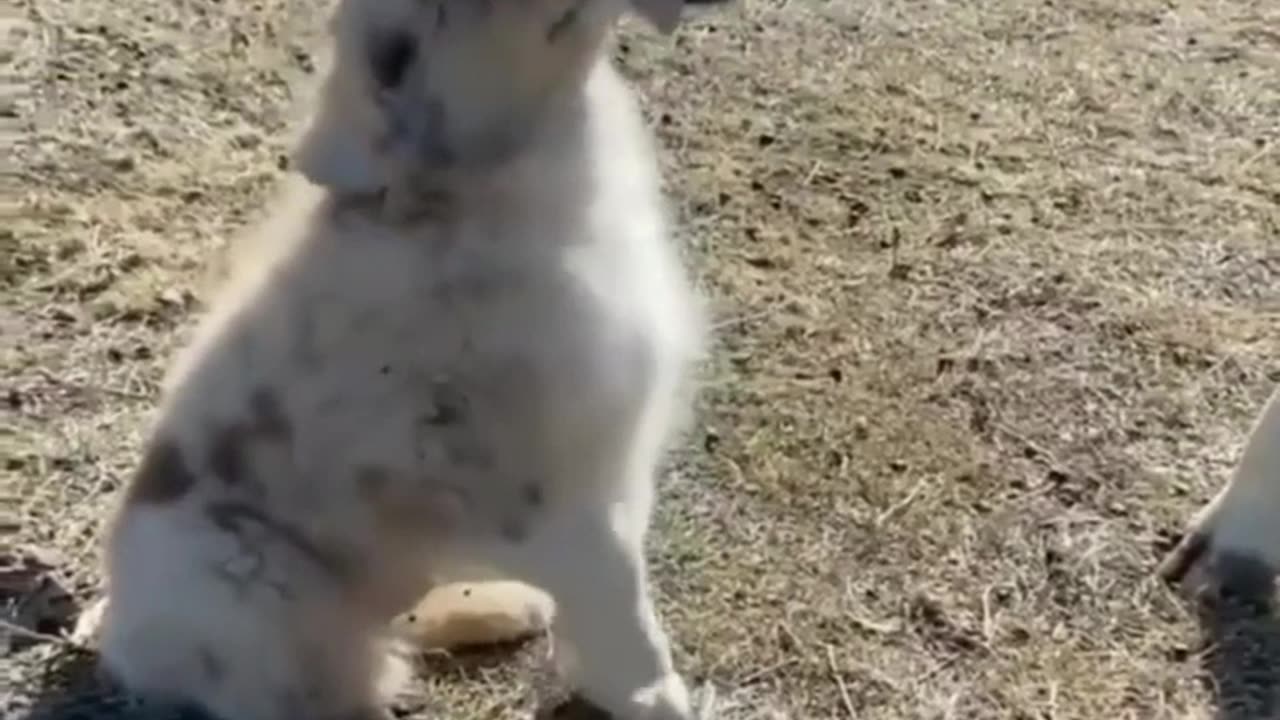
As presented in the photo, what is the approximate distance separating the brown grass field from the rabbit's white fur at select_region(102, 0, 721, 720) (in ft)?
1.49

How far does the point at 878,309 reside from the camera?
487 cm

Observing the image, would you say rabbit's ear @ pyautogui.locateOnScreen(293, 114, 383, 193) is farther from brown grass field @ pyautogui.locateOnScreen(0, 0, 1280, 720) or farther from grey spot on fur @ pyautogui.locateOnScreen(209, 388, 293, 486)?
brown grass field @ pyautogui.locateOnScreen(0, 0, 1280, 720)

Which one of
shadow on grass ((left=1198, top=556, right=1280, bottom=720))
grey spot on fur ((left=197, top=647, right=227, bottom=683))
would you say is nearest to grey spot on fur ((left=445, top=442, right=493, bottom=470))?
grey spot on fur ((left=197, top=647, right=227, bottom=683))

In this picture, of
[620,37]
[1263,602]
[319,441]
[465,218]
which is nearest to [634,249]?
[465,218]

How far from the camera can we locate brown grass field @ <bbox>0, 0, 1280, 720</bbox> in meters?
3.91

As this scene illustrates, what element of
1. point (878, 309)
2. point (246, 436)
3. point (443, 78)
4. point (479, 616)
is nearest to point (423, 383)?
point (246, 436)

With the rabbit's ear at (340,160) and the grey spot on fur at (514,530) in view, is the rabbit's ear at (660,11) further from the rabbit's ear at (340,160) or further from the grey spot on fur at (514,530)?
the grey spot on fur at (514,530)

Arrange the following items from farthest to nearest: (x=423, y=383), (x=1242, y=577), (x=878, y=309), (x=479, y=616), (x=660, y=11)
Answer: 1. (x=878, y=309)
2. (x=1242, y=577)
3. (x=479, y=616)
4. (x=423, y=383)
5. (x=660, y=11)

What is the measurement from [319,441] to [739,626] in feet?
3.20

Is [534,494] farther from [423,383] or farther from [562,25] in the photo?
[562,25]

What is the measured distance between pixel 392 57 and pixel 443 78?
2.9 inches

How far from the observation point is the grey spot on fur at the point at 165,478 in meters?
3.38

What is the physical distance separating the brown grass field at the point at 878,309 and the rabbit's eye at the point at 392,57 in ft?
3.83

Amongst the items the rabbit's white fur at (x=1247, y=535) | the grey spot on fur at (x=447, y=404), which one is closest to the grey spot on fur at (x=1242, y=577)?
the rabbit's white fur at (x=1247, y=535)
